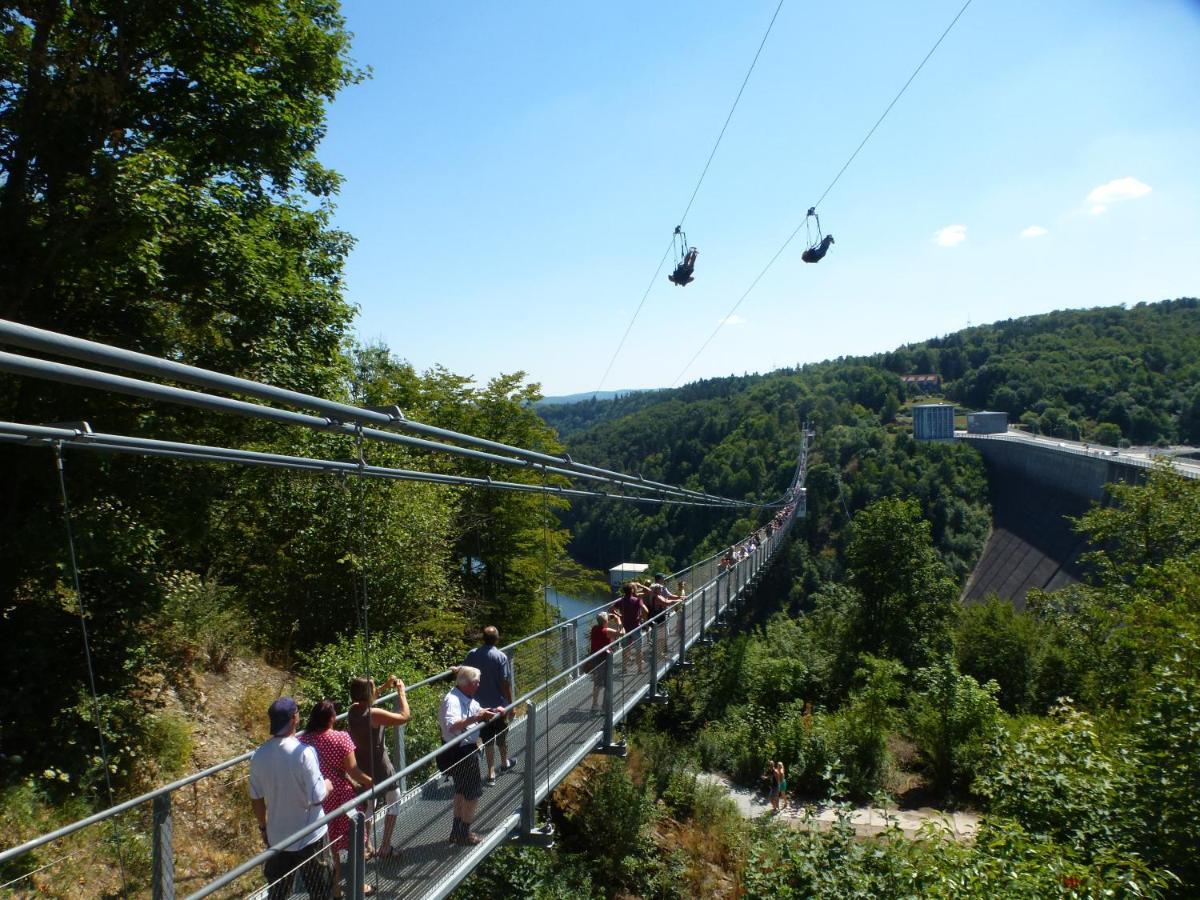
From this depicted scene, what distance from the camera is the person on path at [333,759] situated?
3.40 meters

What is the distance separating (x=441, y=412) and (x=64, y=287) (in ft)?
40.9

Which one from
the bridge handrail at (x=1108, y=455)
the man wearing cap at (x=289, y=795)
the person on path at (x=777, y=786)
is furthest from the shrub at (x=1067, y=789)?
the bridge handrail at (x=1108, y=455)

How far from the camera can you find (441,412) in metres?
19.2

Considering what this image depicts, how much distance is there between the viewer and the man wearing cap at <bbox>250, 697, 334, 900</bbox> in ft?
10.3

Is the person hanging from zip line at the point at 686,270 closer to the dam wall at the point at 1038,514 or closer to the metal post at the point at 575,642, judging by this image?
the metal post at the point at 575,642

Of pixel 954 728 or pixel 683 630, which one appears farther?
pixel 954 728

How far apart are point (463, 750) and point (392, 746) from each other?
873 mm

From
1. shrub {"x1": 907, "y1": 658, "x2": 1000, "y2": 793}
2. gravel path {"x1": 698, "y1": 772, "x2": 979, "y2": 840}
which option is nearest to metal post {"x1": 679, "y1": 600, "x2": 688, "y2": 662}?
gravel path {"x1": 698, "y1": 772, "x2": 979, "y2": 840}

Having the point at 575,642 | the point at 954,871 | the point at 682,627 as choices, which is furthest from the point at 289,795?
the point at 682,627

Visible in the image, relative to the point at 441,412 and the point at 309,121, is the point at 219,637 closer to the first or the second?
the point at 309,121

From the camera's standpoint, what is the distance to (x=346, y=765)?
11.5 feet

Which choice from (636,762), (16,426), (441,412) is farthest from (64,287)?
(441,412)

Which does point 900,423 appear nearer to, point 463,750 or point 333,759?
point 463,750

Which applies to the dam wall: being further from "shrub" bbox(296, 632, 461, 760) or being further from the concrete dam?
"shrub" bbox(296, 632, 461, 760)
